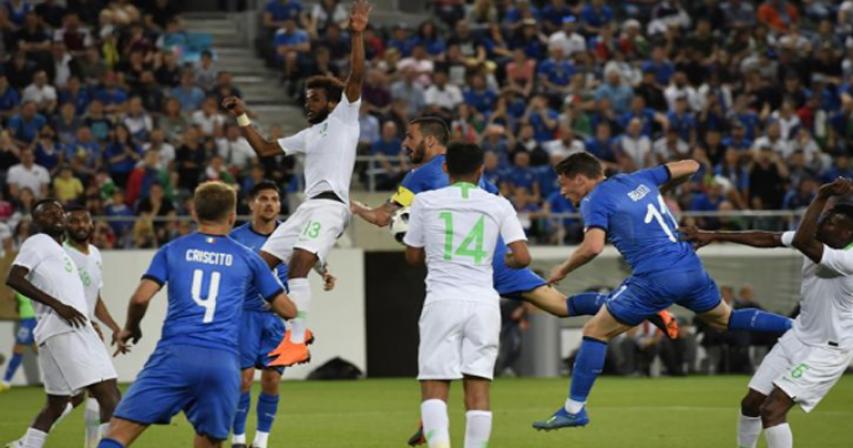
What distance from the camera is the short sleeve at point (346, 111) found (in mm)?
14039

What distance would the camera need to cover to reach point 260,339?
13852 mm

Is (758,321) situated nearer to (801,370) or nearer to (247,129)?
(801,370)

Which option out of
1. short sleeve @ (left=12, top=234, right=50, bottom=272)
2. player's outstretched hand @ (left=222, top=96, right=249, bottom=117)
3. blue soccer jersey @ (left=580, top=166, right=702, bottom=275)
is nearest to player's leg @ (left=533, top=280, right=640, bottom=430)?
blue soccer jersey @ (left=580, top=166, right=702, bottom=275)

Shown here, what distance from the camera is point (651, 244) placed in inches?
536

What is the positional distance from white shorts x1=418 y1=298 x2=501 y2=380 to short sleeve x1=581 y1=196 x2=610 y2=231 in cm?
241

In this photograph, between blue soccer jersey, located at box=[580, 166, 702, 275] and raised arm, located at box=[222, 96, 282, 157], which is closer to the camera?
blue soccer jersey, located at box=[580, 166, 702, 275]

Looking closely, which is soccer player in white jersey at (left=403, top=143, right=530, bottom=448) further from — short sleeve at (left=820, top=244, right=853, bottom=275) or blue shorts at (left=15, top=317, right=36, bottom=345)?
blue shorts at (left=15, top=317, right=36, bottom=345)

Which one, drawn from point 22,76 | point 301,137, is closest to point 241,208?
point 22,76

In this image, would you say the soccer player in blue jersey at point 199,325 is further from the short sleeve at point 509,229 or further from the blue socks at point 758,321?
the blue socks at point 758,321

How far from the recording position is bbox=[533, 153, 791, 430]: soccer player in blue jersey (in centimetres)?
1327

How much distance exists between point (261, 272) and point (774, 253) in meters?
20.2

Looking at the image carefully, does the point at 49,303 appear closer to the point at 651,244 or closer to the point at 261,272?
the point at 261,272

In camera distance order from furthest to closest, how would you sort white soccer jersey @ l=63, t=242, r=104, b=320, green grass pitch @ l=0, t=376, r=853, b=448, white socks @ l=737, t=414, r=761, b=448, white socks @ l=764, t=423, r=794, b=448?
green grass pitch @ l=0, t=376, r=853, b=448 < white soccer jersey @ l=63, t=242, r=104, b=320 < white socks @ l=737, t=414, r=761, b=448 < white socks @ l=764, t=423, r=794, b=448

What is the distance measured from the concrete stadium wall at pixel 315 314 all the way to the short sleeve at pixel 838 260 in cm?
1523
